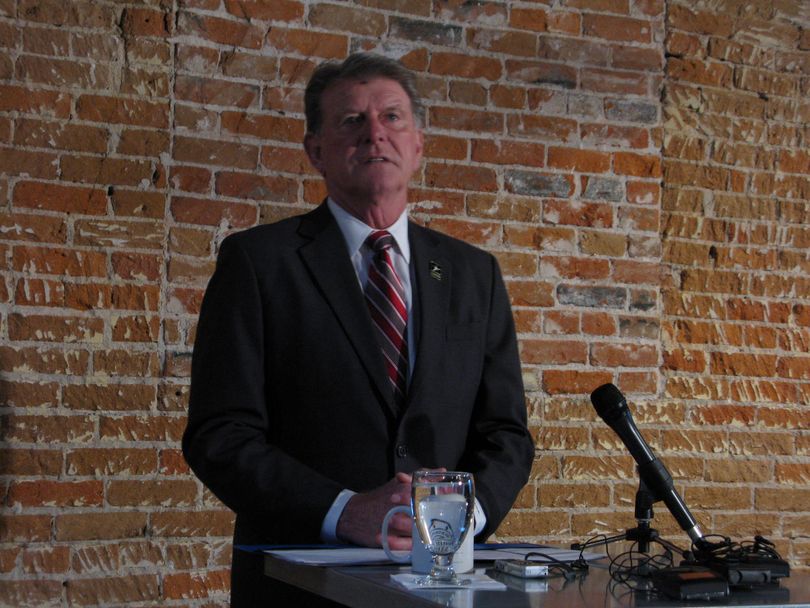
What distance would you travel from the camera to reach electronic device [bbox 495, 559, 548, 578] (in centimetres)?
149

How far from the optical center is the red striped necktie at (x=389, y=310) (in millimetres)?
2082

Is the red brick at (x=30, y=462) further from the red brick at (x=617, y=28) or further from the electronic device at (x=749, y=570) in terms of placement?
the red brick at (x=617, y=28)

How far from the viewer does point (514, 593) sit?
1.37m

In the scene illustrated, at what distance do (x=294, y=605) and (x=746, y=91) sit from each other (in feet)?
7.71

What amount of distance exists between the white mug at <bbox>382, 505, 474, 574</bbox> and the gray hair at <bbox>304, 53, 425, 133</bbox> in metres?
0.98

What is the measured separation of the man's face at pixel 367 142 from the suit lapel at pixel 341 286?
3.4 inches

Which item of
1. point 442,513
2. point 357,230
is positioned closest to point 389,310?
point 357,230

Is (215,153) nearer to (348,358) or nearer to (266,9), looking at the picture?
(266,9)

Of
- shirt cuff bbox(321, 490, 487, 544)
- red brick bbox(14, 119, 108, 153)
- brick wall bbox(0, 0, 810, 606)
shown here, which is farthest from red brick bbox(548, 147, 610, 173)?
shirt cuff bbox(321, 490, 487, 544)

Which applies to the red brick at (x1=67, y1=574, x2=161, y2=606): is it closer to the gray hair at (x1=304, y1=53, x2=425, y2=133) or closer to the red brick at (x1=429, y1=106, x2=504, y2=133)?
the gray hair at (x1=304, y1=53, x2=425, y2=133)

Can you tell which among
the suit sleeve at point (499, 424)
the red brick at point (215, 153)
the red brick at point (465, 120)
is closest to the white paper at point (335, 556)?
the suit sleeve at point (499, 424)

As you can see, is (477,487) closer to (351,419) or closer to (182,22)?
(351,419)

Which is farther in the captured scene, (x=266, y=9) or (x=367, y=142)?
(x=266, y=9)

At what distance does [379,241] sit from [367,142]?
0.64ft
